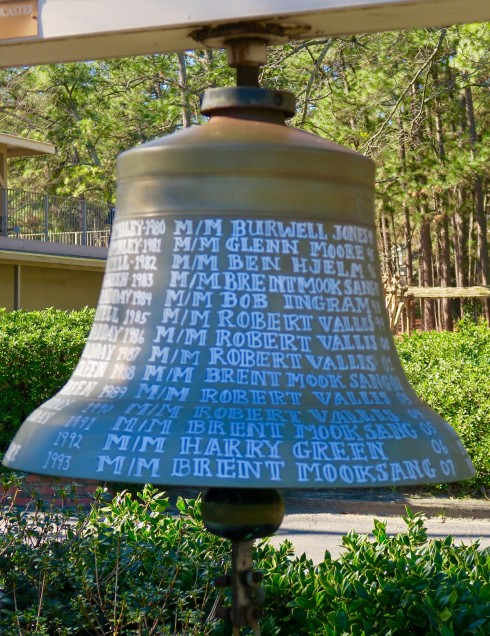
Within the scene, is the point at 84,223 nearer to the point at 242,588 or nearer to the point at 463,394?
the point at 463,394

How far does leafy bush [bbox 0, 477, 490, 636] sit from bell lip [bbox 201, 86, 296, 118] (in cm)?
177

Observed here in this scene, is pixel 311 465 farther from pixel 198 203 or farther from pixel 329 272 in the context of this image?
pixel 198 203

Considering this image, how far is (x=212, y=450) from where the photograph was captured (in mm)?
1826

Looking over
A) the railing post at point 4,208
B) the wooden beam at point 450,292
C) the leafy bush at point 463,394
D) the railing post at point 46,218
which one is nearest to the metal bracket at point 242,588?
the leafy bush at point 463,394

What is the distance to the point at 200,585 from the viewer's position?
3.98m

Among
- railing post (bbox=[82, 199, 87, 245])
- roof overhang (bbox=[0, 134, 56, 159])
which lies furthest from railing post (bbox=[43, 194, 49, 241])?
roof overhang (bbox=[0, 134, 56, 159])

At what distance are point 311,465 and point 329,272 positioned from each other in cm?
46

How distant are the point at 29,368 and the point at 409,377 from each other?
3.97m

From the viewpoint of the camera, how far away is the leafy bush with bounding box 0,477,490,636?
3504 mm

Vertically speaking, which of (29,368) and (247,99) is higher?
(247,99)

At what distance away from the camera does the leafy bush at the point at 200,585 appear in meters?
3.50

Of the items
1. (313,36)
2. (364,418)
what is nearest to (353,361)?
(364,418)

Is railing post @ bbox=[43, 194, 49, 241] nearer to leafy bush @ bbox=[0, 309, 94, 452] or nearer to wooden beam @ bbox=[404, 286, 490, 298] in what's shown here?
wooden beam @ bbox=[404, 286, 490, 298]

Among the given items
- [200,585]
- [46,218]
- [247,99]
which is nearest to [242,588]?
[247,99]
